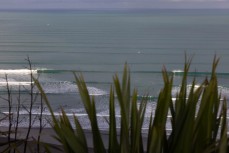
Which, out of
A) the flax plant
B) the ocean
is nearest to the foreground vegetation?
the flax plant

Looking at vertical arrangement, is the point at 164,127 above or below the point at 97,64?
below

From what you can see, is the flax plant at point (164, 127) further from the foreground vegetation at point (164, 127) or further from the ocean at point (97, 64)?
the ocean at point (97, 64)

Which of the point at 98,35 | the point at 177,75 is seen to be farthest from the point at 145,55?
the point at 98,35

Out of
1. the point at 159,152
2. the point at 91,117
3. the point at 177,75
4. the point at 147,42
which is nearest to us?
the point at 159,152

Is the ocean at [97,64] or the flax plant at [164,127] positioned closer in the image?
the flax plant at [164,127]

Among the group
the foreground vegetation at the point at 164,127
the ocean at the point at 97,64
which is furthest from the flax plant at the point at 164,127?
the ocean at the point at 97,64

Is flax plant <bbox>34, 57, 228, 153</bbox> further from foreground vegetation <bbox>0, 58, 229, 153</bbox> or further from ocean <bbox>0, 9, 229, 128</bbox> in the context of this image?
ocean <bbox>0, 9, 229, 128</bbox>

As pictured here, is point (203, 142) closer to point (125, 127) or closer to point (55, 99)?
point (125, 127)

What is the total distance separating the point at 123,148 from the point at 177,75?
20070mm

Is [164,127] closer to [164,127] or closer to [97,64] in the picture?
[164,127]

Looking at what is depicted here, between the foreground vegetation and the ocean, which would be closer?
the foreground vegetation

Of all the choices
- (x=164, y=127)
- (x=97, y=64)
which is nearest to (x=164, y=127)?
(x=164, y=127)

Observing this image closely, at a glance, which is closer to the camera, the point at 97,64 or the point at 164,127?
the point at 164,127

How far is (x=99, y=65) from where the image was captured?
84.3 feet
